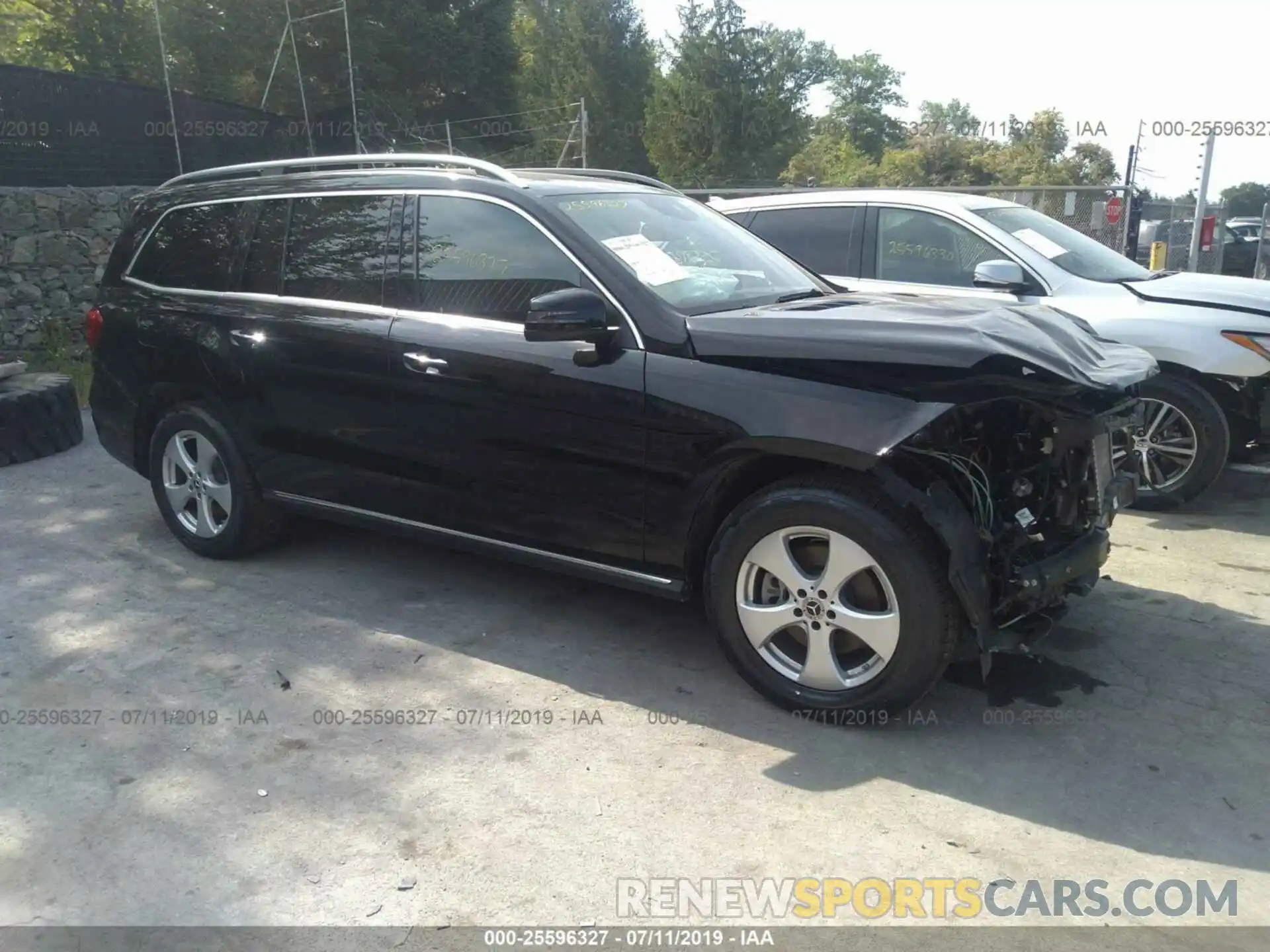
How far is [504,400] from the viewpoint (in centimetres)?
414

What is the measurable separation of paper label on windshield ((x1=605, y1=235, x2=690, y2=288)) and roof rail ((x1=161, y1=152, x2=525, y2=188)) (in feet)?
1.77

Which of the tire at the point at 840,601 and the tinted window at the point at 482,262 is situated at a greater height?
the tinted window at the point at 482,262

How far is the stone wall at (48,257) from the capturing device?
1103 cm

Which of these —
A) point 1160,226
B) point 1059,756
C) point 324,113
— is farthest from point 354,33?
point 1059,756

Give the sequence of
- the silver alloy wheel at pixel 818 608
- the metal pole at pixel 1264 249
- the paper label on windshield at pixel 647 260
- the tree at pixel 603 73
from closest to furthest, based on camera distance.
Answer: the silver alloy wheel at pixel 818 608
the paper label on windshield at pixel 647 260
the metal pole at pixel 1264 249
the tree at pixel 603 73

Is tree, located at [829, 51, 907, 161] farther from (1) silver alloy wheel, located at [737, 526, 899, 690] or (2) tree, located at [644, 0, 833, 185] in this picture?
(1) silver alloy wheel, located at [737, 526, 899, 690]

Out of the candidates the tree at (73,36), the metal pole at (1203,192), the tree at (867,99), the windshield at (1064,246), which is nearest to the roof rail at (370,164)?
the windshield at (1064,246)

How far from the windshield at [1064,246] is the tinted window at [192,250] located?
14.6 ft

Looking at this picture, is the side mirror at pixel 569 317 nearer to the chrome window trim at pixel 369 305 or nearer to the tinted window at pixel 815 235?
the chrome window trim at pixel 369 305

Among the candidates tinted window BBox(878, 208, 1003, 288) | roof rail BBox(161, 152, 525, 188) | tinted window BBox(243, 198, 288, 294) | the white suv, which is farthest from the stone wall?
tinted window BBox(878, 208, 1003, 288)

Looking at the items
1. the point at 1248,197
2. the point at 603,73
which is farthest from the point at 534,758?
the point at 1248,197

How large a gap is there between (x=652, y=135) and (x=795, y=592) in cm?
5361

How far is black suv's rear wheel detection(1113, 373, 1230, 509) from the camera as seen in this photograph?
5.89m

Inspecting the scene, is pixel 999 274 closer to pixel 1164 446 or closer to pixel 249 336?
pixel 1164 446
